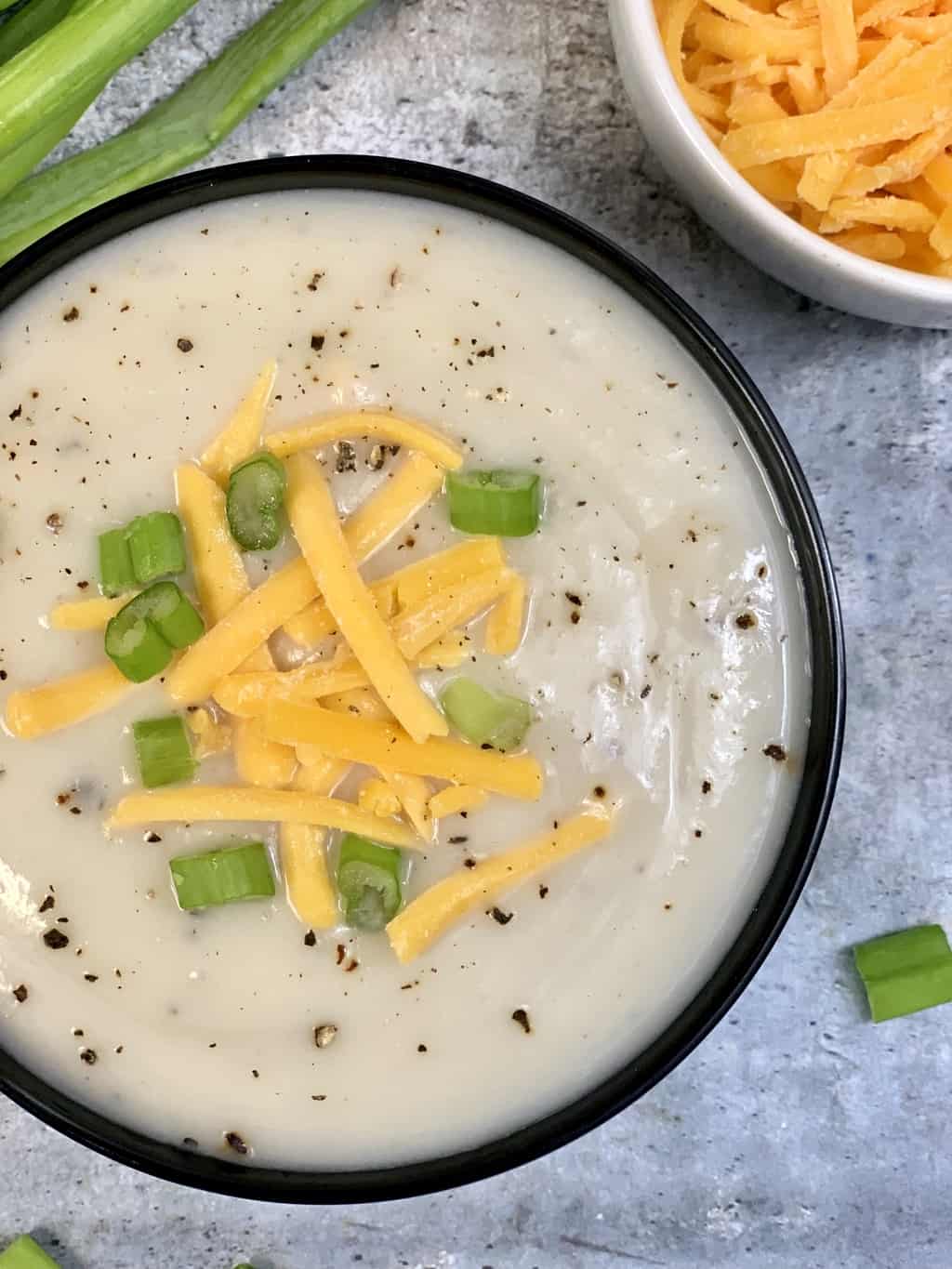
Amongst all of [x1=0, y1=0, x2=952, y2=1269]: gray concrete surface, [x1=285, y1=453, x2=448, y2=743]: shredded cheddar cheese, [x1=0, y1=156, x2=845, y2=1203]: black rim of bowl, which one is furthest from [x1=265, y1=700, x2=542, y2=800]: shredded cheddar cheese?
[x1=0, y1=0, x2=952, y2=1269]: gray concrete surface

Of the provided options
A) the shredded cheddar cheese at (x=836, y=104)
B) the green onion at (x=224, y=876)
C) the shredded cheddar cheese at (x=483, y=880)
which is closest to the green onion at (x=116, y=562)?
the green onion at (x=224, y=876)

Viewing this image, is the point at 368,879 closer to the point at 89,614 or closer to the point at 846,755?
the point at 89,614

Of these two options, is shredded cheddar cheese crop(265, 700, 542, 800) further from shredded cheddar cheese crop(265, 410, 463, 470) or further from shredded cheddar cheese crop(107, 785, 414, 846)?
shredded cheddar cheese crop(265, 410, 463, 470)

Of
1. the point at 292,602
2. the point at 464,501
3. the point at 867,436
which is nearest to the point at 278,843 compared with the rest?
the point at 292,602

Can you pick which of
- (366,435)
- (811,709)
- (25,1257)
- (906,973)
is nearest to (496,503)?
(366,435)

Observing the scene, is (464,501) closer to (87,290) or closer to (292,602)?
(292,602)

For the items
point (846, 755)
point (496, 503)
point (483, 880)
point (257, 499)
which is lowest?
point (846, 755)

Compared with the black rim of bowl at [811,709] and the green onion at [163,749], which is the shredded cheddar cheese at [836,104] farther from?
the green onion at [163,749]
